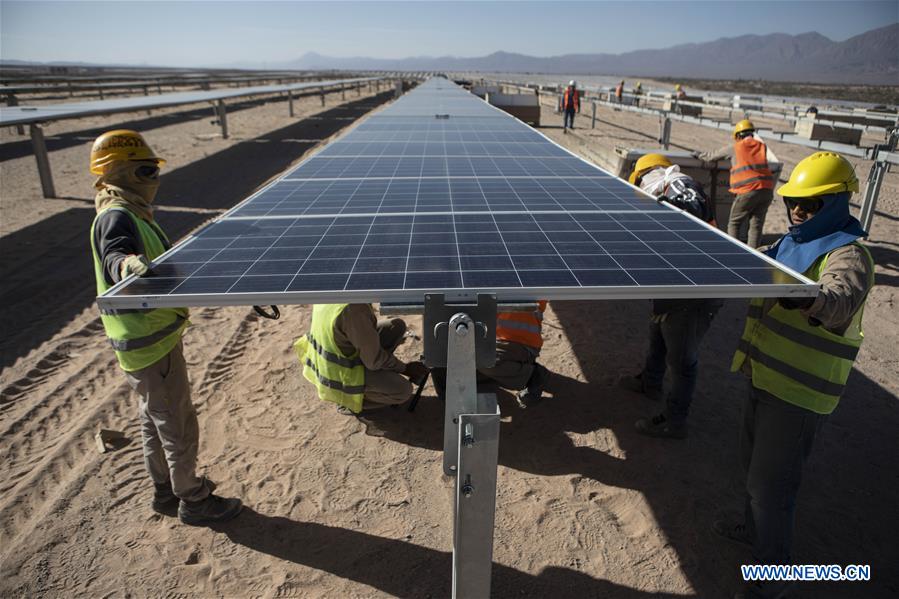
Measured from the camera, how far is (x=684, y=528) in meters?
3.61

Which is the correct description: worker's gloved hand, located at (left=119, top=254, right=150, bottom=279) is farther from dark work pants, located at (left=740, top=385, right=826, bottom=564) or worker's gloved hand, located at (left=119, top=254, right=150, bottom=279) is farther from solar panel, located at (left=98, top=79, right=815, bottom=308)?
dark work pants, located at (left=740, top=385, right=826, bottom=564)

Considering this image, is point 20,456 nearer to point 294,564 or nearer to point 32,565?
point 32,565

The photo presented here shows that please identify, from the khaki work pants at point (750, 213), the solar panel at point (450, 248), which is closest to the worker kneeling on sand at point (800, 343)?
the solar panel at point (450, 248)

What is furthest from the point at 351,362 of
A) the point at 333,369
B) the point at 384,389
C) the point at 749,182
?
the point at 749,182

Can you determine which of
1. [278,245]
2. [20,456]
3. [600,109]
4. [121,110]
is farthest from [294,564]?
[600,109]

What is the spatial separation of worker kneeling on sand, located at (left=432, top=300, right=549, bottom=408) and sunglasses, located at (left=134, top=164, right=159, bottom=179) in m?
2.71

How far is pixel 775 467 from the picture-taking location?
113 inches

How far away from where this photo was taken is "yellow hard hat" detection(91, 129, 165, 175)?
313 centimetres

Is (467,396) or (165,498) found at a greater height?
(467,396)

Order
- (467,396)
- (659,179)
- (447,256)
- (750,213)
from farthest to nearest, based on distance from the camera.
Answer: (750,213)
(659,179)
(447,256)
(467,396)

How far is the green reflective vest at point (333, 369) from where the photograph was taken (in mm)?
4231

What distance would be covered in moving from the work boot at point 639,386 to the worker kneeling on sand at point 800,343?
202cm

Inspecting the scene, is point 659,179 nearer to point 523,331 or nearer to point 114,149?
point 523,331

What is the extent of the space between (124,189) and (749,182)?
298 inches
